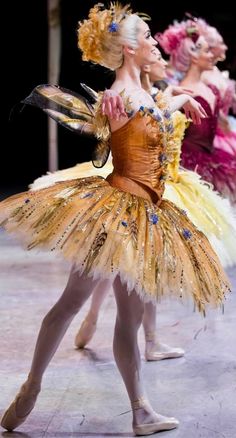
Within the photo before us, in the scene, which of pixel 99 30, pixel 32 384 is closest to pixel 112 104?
pixel 99 30

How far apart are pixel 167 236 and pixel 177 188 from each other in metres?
0.96

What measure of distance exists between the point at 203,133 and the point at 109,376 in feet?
6.90

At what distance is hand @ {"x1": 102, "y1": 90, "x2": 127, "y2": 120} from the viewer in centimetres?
275

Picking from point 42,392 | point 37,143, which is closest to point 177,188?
point 42,392

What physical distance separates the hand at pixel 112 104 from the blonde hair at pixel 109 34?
0.22m

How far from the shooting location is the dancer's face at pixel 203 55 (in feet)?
16.8

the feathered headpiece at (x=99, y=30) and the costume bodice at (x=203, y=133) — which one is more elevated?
the feathered headpiece at (x=99, y=30)

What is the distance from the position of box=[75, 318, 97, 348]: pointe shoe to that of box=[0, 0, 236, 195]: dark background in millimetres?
5759

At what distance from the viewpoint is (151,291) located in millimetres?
2596

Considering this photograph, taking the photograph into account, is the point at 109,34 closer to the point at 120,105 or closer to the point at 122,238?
the point at 120,105

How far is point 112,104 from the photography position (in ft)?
9.04

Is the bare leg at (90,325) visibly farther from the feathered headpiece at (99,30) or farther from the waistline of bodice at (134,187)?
the feathered headpiece at (99,30)

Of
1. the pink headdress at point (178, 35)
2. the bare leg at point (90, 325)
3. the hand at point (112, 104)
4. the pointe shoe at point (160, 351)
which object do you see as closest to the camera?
the hand at point (112, 104)

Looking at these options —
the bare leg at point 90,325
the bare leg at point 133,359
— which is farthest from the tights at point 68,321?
the bare leg at point 90,325
